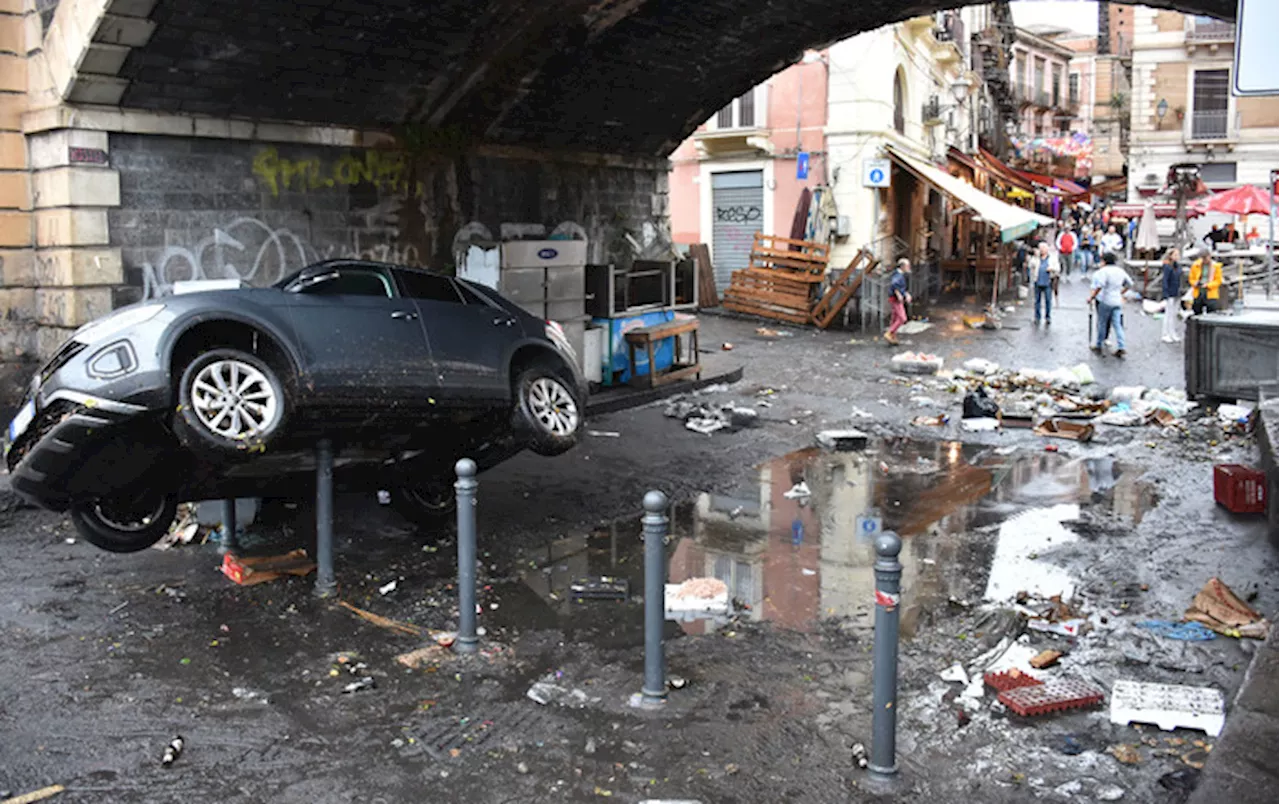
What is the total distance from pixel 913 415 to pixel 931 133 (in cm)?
2139

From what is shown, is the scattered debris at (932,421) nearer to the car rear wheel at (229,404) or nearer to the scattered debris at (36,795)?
the car rear wheel at (229,404)

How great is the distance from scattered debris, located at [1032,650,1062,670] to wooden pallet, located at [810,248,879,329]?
17790mm

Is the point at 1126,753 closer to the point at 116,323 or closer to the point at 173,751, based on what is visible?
the point at 173,751

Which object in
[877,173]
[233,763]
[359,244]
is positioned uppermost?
[877,173]

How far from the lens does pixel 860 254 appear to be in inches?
955

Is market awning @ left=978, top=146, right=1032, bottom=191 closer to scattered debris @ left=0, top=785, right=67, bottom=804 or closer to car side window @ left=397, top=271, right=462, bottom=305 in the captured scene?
car side window @ left=397, top=271, right=462, bottom=305

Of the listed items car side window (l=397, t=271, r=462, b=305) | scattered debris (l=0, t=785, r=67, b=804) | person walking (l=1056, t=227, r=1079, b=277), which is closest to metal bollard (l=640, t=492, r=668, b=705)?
scattered debris (l=0, t=785, r=67, b=804)

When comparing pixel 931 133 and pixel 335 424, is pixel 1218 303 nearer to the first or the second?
pixel 931 133

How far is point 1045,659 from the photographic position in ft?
20.1

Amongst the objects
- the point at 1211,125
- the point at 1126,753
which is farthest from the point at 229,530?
the point at 1211,125

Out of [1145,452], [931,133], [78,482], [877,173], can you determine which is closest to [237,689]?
[78,482]

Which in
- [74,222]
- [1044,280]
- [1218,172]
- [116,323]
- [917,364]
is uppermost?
[1218,172]

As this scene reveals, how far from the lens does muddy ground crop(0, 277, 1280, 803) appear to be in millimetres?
4941

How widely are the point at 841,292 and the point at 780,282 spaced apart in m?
1.42
